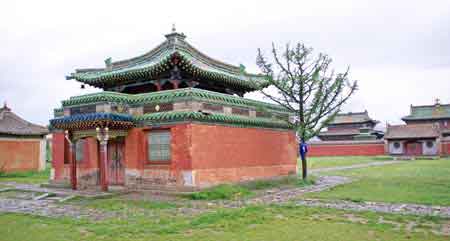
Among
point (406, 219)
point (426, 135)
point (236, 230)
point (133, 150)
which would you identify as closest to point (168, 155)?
point (133, 150)

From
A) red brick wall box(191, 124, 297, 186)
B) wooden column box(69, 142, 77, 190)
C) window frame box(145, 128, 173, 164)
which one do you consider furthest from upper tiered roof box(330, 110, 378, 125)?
wooden column box(69, 142, 77, 190)

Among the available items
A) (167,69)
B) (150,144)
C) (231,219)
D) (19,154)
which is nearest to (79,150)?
(150,144)

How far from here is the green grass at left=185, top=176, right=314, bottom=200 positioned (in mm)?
13922

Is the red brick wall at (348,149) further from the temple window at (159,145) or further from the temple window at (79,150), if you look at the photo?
the temple window at (159,145)

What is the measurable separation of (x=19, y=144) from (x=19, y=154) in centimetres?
70

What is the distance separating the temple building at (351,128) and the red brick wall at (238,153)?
4065 centimetres

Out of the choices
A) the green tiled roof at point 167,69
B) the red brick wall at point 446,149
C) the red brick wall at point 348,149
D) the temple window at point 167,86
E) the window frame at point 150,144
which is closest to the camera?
the window frame at point 150,144

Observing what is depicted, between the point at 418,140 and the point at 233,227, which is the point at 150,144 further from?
the point at 418,140

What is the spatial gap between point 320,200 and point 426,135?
39.9m

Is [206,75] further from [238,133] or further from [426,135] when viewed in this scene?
[426,135]

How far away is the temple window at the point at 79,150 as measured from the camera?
17652mm

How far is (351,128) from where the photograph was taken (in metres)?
62.1

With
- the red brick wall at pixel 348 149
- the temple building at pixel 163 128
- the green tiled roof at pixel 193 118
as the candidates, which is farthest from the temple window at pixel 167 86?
the red brick wall at pixel 348 149

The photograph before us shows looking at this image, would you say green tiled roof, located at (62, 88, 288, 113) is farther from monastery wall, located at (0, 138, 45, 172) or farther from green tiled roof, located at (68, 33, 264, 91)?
monastery wall, located at (0, 138, 45, 172)
